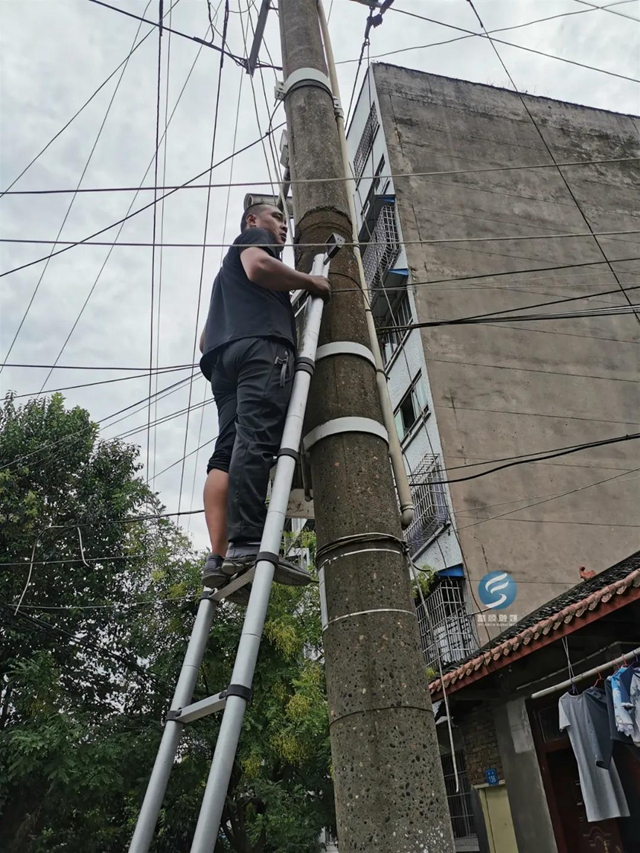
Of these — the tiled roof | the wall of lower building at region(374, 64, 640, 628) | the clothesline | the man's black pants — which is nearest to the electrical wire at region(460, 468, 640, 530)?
the wall of lower building at region(374, 64, 640, 628)

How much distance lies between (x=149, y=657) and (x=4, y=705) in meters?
2.82

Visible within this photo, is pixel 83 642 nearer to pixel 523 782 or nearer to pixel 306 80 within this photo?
pixel 523 782

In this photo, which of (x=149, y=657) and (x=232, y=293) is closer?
(x=232, y=293)

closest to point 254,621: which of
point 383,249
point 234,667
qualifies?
point 234,667

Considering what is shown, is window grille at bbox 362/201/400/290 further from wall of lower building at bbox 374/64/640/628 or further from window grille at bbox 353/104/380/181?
window grille at bbox 353/104/380/181

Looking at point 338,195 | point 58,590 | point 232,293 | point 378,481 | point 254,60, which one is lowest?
point 378,481

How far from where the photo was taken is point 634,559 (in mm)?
9188

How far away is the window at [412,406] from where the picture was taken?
14.5 m

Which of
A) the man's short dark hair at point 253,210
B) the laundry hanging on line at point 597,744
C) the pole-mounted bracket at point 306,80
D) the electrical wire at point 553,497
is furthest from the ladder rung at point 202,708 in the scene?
the electrical wire at point 553,497

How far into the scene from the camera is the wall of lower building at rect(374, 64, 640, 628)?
1322 cm

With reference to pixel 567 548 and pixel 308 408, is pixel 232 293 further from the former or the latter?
A: pixel 567 548

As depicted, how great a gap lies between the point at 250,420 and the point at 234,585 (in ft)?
2.10

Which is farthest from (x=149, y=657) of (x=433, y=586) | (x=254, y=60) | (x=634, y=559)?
(x=254, y=60)

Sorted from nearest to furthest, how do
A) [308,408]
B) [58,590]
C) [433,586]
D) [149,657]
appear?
[308,408]
[149,657]
[58,590]
[433,586]
